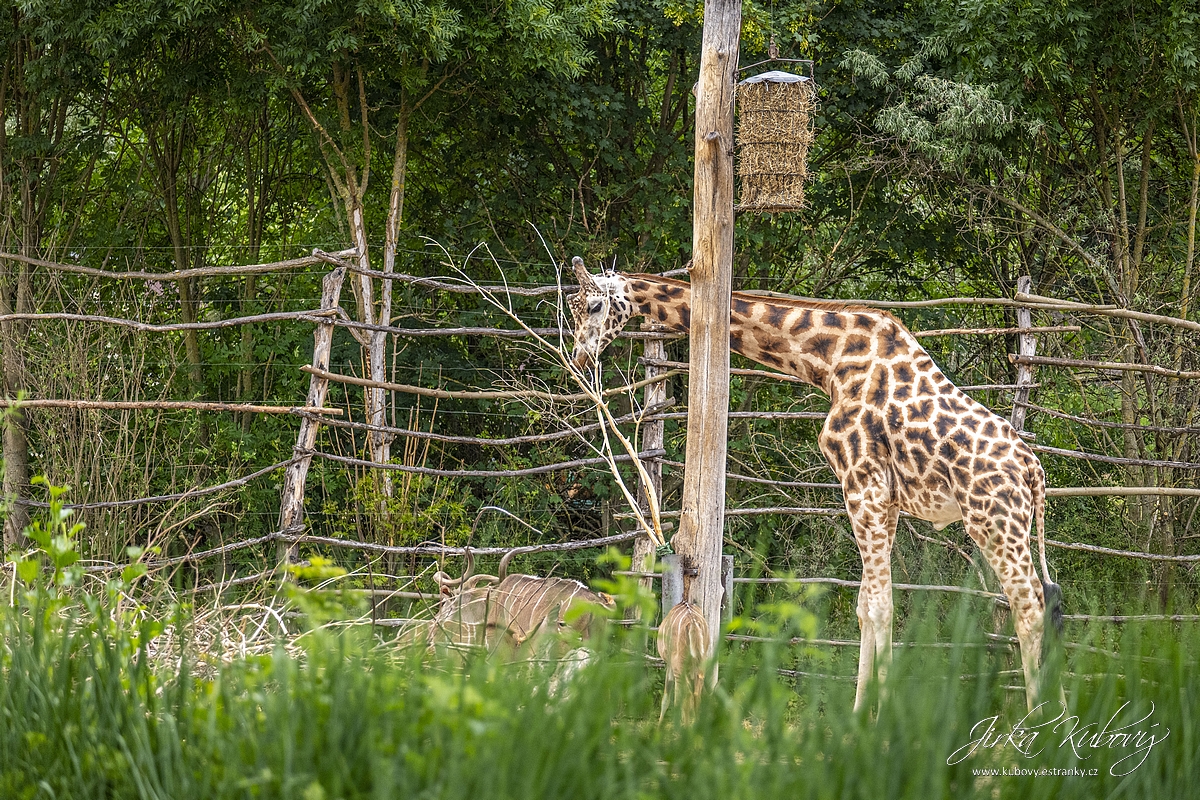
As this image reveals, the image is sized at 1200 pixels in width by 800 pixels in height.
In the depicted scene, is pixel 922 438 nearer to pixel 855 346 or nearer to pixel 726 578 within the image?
pixel 855 346

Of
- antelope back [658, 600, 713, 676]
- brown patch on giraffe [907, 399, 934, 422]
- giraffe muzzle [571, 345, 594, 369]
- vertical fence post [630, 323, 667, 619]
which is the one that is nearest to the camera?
antelope back [658, 600, 713, 676]

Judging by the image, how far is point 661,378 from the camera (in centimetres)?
424

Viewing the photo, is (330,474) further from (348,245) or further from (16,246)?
(16,246)

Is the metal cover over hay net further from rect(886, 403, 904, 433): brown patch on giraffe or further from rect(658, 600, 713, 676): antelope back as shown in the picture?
rect(658, 600, 713, 676): antelope back

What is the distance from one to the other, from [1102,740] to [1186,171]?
594cm

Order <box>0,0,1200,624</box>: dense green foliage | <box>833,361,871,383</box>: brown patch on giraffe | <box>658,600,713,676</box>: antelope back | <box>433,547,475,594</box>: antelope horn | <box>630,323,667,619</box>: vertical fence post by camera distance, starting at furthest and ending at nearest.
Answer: <box>0,0,1200,624</box>: dense green foliage, <box>630,323,667,619</box>: vertical fence post, <box>433,547,475,594</box>: antelope horn, <box>833,361,871,383</box>: brown patch on giraffe, <box>658,600,713,676</box>: antelope back

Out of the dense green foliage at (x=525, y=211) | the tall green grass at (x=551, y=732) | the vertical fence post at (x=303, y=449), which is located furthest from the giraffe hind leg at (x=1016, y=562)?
the vertical fence post at (x=303, y=449)

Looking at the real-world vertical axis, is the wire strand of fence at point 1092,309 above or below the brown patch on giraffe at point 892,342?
above

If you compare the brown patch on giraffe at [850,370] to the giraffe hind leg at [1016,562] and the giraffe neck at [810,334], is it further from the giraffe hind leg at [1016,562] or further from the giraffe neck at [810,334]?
the giraffe hind leg at [1016,562]

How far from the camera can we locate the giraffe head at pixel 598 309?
10.8 feet

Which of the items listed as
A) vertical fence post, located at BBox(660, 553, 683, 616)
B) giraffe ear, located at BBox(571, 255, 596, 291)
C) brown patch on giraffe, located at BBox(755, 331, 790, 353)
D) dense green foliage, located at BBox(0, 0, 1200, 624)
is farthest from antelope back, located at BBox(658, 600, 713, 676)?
dense green foliage, located at BBox(0, 0, 1200, 624)

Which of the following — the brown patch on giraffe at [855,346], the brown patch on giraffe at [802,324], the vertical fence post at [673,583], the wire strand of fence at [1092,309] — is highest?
the wire strand of fence at [1092,309]

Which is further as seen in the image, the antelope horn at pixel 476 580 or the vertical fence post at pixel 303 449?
the vertical fence post at pixel 303 449

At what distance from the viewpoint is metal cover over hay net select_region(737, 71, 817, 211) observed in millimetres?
3332
